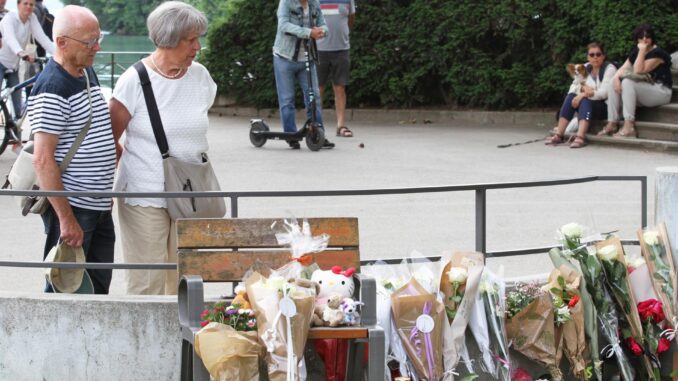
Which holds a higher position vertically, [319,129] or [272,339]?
[272,339]

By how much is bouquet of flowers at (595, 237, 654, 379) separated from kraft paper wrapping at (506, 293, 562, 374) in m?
0.41

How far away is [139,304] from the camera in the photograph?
211 inches

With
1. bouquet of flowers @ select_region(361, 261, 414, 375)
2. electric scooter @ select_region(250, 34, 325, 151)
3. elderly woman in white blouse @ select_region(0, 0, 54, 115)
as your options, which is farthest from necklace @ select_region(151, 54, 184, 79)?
elderly woman in white blouse @ select_region(0, 0, 54, 115)

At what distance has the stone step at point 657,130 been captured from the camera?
44.2 feet

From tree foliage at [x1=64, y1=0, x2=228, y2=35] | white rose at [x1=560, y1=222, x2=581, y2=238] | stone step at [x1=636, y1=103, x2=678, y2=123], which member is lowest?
tree foliage at [x1=64, y1=0, x2=228, y2=35]

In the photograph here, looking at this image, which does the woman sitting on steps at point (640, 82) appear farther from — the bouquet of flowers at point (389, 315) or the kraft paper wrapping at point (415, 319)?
the kraft paper wrapping at point (415, 319)

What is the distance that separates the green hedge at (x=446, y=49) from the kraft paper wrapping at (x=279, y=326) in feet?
36.3

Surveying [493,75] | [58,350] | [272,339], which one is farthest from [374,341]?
[493,75]

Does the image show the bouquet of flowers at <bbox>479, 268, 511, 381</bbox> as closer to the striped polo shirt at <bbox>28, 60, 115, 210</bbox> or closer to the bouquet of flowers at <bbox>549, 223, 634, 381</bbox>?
the bouquet of flowers at <bbox>549, 223, 634, 381</bbox>

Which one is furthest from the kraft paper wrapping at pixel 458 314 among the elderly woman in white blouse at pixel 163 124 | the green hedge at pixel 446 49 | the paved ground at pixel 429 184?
the green hedge at pixel 446 49

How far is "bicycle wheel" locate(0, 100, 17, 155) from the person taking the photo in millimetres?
12738

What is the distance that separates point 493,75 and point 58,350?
38.8 ft

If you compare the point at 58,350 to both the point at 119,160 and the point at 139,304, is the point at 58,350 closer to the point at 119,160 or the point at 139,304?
the point at 139,304

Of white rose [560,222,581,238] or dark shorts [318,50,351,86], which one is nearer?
white rose [560,222,581,238]
